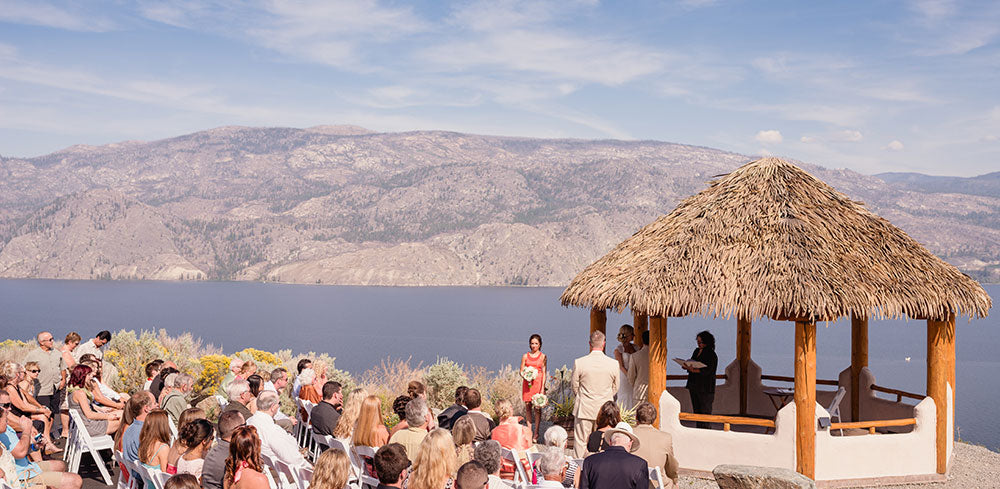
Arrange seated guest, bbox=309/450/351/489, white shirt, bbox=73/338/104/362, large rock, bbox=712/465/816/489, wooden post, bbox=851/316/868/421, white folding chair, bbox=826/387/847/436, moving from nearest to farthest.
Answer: seated guest, bbox=309/450/351/489 < large rock, bbox=712/465/816/489 < white folding chair, bbox=826/387/847/436 < white shirt, bbox=73/338/104/362 < wooden post, bbox=851/316/868/421

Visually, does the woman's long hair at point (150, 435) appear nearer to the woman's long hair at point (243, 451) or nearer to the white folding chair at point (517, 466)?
the woman's long hair at point (243, 451)

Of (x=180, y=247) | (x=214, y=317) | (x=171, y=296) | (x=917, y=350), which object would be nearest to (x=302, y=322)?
(x=214, y=317)

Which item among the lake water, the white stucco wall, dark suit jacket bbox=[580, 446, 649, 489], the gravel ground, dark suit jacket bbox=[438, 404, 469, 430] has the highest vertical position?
dark suit jacket bbox=[580, 446, 649, 489]

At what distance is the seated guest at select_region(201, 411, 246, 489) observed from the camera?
5543 millimetres

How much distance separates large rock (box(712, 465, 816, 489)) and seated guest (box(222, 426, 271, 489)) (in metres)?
4.66

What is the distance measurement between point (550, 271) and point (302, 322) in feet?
268

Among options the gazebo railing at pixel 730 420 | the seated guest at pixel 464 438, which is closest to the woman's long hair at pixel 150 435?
the seated guest at pixel 464 438

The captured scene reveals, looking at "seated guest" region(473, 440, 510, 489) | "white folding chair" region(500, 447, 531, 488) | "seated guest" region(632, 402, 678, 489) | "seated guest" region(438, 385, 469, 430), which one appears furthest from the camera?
"seated guest" region(438, 385, 469, 430)

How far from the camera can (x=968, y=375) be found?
164ft

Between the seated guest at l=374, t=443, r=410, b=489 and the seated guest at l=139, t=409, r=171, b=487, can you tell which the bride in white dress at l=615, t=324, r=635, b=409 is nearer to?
the seated guest at l=374, t=443, r=410, b=489

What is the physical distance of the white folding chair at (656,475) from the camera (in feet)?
20.7

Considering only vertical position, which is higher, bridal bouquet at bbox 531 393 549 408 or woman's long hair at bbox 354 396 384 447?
woman's long hair at bbox 354 396 384 447

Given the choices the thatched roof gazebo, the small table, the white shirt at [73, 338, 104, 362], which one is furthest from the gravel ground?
the white shirt at [73, 338, 104, 362]

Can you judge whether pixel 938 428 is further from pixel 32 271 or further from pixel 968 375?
pixel 32 271
